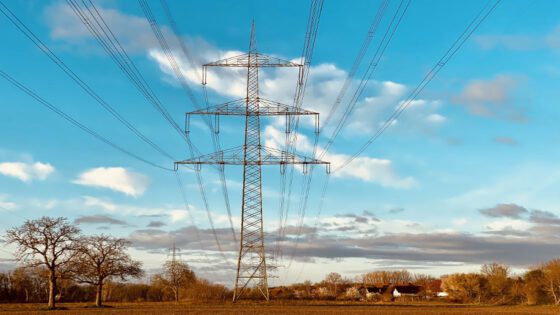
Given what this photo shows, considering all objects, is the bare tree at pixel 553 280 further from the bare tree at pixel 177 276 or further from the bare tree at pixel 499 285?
the bare tree at pixel 177 276

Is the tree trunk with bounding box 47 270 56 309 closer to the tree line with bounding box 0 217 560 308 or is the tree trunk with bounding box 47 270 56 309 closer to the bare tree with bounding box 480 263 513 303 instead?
the tree line with bounding box 0 217 560 308

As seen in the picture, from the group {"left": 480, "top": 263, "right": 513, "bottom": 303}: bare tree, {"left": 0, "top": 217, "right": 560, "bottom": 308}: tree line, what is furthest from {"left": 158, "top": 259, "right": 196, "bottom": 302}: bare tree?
{"left": 480, "top": 263, "right": 513, "bottom": 303}: bare tree

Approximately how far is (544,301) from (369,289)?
274 feet

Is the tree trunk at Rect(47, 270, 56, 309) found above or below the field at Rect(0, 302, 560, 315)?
above

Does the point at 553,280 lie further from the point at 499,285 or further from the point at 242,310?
the point at 242,310

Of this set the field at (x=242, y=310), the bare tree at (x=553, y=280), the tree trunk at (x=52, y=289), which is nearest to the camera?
the field at (x=242, y=310)

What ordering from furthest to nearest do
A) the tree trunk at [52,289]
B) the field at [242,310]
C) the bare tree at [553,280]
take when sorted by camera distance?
the bare tree at [553,280], the tree trunk at [52,289], the field at [242,310]

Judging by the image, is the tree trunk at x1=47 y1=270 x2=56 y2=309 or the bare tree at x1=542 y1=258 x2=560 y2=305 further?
the bare tree at x1=542 y1=258 x2=560 y2=305

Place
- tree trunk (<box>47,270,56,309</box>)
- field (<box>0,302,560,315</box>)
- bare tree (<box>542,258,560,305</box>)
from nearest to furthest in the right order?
field (<box>0,302,560,315</box>) < tree trunk (<box>47,270,56,309</box>) < bare tree (<box>542,258,560,305</box>)

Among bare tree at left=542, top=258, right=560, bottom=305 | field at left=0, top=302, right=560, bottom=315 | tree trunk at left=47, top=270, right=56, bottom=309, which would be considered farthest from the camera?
bare tree at left=542, top=258, right=560, bottom=305

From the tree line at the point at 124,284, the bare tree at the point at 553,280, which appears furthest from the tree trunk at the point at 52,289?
the bare tree at the point at 553,280

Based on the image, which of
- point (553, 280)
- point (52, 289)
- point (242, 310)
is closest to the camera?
point (242, 310)

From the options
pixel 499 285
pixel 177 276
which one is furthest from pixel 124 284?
pixel 499 285

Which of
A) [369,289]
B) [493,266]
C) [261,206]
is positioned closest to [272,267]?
[261,206]
